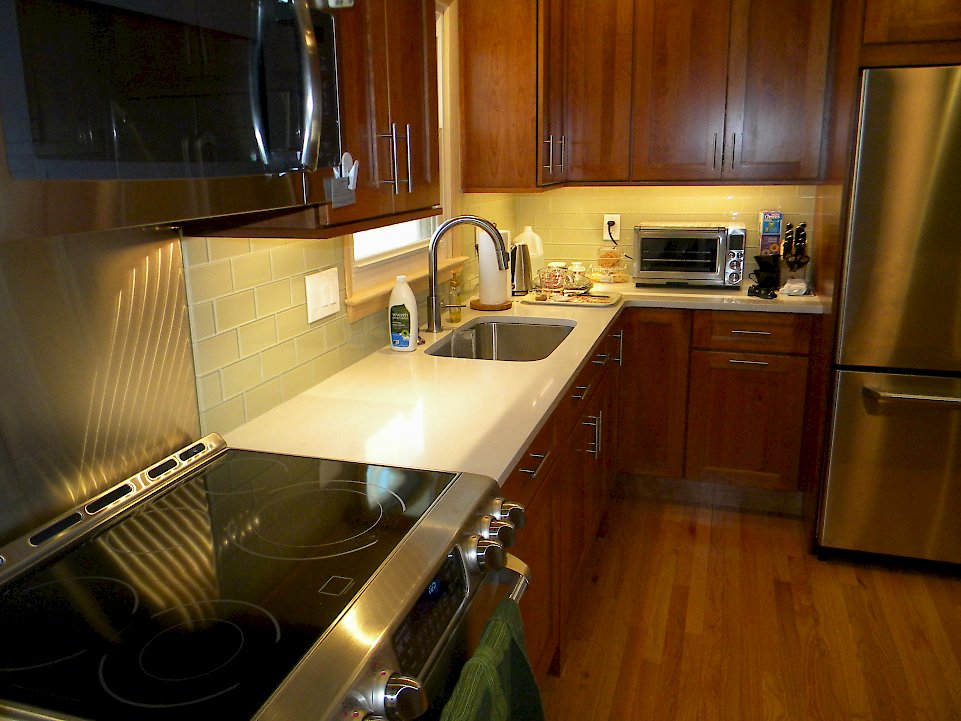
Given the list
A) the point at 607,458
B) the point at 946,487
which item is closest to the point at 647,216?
the point at 607,458

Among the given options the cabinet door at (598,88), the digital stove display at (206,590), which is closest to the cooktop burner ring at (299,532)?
the digital stove display at (206,590)

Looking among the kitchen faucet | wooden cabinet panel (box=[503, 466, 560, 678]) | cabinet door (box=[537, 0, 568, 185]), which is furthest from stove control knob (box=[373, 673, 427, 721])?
cabinet door (box=[537, 0, 568, 185])

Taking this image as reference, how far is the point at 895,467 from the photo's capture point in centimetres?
271

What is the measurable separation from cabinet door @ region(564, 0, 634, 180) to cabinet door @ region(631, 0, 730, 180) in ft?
0.16

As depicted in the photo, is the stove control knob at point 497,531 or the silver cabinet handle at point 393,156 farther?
the silver cabinet handle at point 393,156

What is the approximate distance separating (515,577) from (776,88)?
96.4 inches

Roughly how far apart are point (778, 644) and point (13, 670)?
7.05 feet

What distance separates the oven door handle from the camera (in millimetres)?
1361

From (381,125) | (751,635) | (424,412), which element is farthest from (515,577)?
(751,635)

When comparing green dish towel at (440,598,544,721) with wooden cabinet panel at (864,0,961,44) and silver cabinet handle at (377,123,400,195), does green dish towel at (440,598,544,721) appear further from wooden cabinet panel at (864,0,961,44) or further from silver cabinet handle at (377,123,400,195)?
wooden cabinet panel at (864,0,961,44)

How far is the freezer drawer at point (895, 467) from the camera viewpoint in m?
2.62

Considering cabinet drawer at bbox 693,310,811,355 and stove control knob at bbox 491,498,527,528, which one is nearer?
stove control knob at bbox 491,498,527,528

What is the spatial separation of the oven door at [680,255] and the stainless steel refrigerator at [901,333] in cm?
77

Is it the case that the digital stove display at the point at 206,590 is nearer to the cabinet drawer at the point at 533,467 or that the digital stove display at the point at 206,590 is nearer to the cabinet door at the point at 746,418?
the cabinet drawer at the point at 533,467
